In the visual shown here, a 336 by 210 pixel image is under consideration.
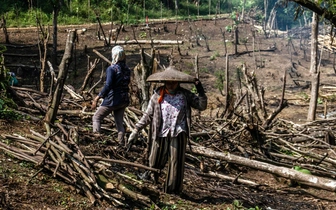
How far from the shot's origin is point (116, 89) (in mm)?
6625

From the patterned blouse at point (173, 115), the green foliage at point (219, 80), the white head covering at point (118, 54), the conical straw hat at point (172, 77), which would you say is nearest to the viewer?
the conical straw hat at point (172, 77)

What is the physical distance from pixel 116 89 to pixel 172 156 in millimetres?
1714

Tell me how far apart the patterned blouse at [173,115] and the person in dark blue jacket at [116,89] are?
4.50ft

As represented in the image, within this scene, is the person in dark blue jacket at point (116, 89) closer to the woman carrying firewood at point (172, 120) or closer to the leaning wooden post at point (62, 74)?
the leaning wooden post at point (62, 74)

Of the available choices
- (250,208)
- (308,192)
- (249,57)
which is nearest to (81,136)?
(250,208)

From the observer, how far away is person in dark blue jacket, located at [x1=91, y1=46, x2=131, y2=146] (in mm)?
6480

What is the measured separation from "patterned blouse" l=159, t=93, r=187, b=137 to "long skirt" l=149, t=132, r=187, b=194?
0.09m

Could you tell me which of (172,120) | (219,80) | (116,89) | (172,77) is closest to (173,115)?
(172,120)

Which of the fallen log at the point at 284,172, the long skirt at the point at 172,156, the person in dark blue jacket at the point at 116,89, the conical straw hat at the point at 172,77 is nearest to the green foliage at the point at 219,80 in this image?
the fallen log at the point at 284,172

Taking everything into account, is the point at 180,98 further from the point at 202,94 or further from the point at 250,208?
the point at 250,208

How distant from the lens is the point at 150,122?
5594 millimetres

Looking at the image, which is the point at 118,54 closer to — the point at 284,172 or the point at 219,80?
the point at 284,172

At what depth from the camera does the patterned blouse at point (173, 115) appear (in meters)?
5.36

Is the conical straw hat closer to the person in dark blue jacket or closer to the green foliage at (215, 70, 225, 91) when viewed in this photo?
the person in dark blue jacket
